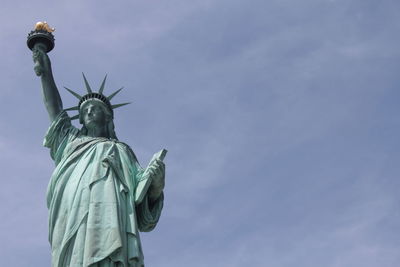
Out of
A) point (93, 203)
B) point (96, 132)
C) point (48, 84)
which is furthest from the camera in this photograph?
point (48, 84)

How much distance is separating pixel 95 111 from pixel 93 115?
11 cm

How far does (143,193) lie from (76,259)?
209 centimetres

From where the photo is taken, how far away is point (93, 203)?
15109mm

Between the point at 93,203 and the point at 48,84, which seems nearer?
the point at 93,203

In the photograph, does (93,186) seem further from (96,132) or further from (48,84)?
(48,84)

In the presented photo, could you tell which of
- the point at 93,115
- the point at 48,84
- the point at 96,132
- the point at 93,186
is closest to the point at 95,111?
the point at 93,115

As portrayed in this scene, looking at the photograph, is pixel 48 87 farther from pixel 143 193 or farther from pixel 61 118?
pixel 143 193

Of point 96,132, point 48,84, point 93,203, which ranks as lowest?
point 93,203

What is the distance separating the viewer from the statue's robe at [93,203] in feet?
47.4

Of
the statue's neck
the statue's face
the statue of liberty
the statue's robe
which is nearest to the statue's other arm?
the statue of liberty

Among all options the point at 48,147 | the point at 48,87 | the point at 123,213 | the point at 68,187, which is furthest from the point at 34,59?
the point at 123,213

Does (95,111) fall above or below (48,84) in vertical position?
below

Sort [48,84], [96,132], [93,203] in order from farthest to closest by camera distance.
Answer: [48,84] < [96,132] < [93,203]

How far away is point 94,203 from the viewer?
15.1 m
